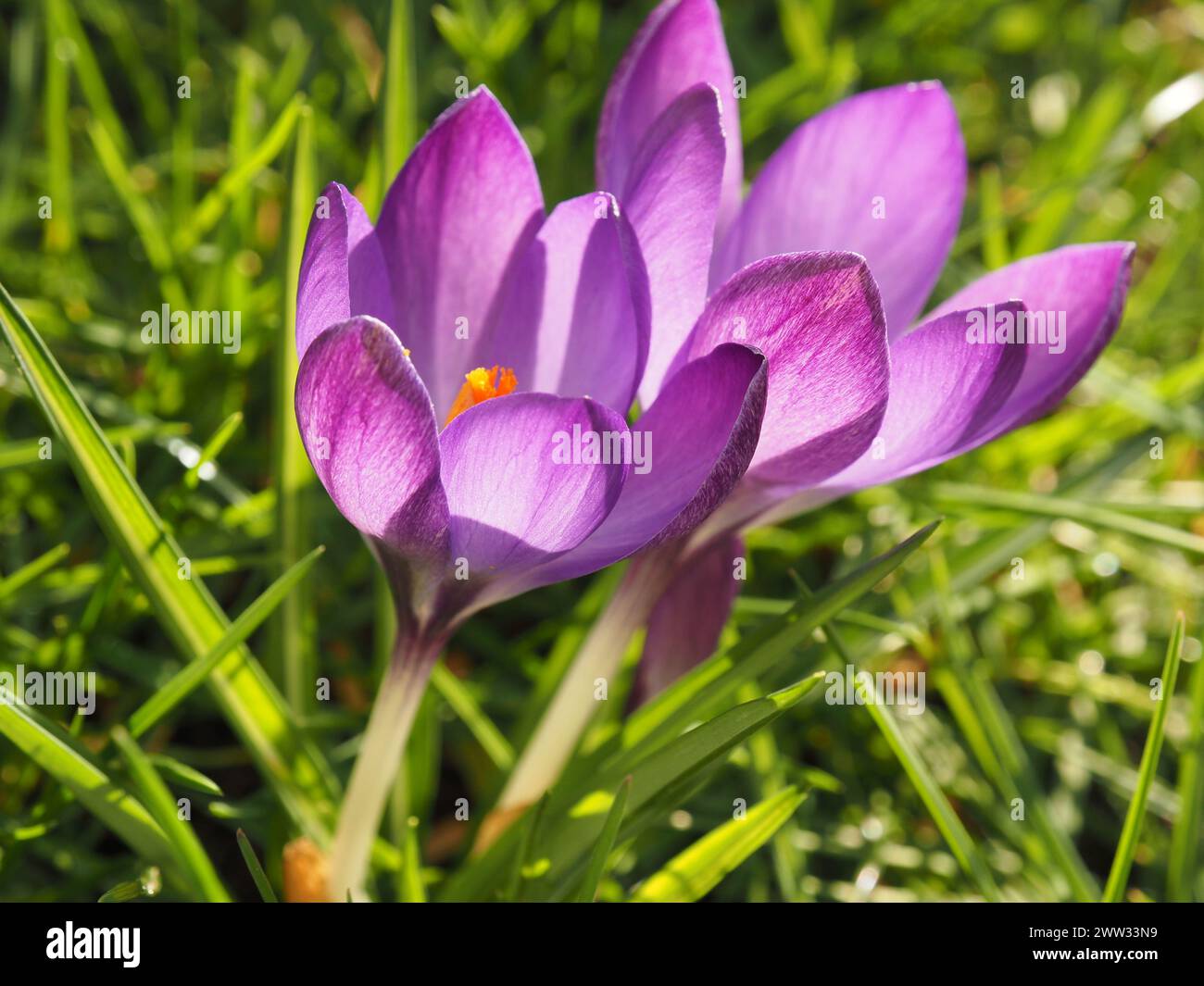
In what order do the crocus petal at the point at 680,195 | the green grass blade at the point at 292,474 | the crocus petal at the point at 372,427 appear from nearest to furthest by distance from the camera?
1. the crocus petal at the point at 372,427
2. the crocus petal at the point at 680,195
3. the green grass blade at the point at 292,474

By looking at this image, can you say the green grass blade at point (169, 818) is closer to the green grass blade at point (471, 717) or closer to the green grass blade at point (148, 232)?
the green grass blade at point (471, 717)

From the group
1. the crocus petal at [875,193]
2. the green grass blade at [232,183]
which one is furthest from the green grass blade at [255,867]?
the green grass blade at [232,183]

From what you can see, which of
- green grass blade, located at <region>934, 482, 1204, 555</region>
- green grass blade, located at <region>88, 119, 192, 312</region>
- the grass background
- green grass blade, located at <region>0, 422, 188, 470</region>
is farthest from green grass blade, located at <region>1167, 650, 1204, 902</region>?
green grass blade, located at <region>88, 119, 192, 312</region>

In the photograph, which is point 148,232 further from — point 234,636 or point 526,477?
point 526,477

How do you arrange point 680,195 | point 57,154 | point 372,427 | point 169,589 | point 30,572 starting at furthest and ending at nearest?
point 57,154 → point 30,572 → point 169,589 → point 680,195 → point 372,427

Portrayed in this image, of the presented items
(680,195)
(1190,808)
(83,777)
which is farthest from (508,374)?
(1190,808)
